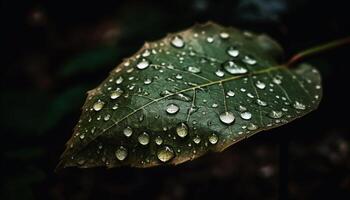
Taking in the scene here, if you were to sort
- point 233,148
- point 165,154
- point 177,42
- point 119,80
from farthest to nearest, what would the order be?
point 233,148
point 177,42
point 119,80
point 165,154

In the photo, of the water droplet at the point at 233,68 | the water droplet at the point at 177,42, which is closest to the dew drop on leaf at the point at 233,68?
the water droplet at the point at 233,68

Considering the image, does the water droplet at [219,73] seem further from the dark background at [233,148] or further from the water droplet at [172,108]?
the dark background at [233,148]

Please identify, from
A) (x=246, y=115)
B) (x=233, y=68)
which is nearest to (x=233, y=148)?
(x=233, y=68)

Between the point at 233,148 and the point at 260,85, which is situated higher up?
the point at 260,85

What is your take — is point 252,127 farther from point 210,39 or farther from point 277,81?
point 210,39

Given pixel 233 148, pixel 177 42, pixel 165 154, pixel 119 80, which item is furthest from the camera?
pixel 233 148

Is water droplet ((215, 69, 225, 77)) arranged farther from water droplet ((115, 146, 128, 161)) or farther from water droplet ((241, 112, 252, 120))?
water droplet ((115, 146, 128, 161))

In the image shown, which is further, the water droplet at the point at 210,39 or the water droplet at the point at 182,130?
the water droplet at the point at 210,39
